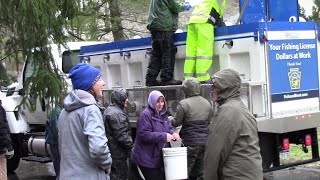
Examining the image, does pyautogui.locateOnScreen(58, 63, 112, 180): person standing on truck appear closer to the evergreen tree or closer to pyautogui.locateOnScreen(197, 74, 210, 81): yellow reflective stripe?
the evergreen tree

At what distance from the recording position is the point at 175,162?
6215 mm

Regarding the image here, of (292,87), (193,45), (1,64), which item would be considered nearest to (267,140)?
(292,87)

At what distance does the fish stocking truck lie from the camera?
6320 mm

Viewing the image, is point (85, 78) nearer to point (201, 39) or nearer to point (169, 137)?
point (169, 137)

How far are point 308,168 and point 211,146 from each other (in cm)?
581

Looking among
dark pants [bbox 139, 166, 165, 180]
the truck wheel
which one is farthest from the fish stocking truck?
the truck wheel

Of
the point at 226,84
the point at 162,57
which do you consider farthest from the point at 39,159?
the point at 226,84

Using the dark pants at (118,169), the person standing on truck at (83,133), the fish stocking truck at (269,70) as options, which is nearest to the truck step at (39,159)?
the fish stocking truck at (269,70)

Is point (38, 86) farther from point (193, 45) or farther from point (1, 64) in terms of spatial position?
point (193, 45)

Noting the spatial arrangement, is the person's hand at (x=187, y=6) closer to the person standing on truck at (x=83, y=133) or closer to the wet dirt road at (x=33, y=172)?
the person standing on truck at (x=83, y=133)

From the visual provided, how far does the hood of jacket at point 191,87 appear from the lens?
6.60 m

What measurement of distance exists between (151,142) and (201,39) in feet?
5.00

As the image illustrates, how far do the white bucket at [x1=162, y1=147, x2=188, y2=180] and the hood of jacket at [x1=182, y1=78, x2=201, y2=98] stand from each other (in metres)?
0.76

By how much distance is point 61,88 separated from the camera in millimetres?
5797
